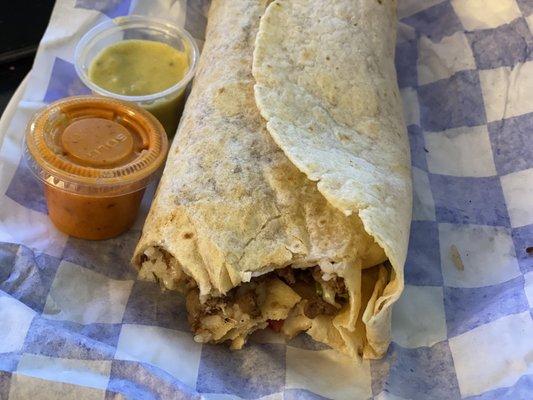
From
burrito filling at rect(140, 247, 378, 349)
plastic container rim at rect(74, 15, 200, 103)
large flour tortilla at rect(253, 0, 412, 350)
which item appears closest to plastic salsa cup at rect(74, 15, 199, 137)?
plastic container rim at rect(74, 15, 200, 103)

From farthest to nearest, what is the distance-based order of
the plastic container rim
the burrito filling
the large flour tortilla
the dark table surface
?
the dark table surface
the plastic container rim
the burrito filling
the large flour tortilla

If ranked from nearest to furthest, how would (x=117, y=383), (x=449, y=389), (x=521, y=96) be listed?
(x=117, y=383) < (x=449, y=389) < (x=521, y=96)

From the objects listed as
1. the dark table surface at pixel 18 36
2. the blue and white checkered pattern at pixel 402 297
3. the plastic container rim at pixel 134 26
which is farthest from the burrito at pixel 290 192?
the dark table surface at pixel 18 36

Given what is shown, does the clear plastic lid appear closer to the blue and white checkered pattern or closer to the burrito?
the burrito

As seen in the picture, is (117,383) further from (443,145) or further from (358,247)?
(443,145)

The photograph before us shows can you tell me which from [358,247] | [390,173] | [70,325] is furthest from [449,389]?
[70,325]
